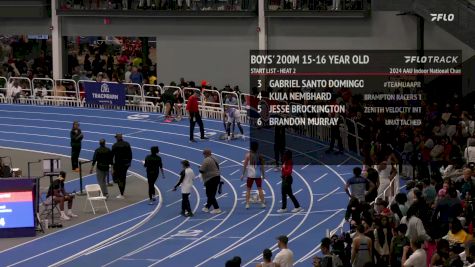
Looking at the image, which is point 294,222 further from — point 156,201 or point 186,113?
point 186,113

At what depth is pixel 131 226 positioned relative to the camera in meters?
30.7

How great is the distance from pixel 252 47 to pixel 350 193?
21.7 metres

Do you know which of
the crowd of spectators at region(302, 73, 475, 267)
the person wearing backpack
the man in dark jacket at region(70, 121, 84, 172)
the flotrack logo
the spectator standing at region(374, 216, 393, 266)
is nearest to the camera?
the person wearing backpack

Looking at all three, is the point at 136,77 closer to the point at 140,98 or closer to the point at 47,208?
the point at 140,98

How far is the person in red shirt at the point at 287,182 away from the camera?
30.4 m

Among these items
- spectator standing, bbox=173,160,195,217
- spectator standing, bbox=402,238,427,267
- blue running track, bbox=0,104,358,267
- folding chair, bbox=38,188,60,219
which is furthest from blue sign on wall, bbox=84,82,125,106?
spectator standing, bbox=402,238,427,267

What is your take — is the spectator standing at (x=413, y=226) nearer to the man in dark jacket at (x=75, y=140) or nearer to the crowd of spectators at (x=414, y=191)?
the crowd of spectators at (x=414, y=191)

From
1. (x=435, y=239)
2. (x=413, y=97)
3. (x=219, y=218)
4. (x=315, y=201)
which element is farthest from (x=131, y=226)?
(x=435, y=239)

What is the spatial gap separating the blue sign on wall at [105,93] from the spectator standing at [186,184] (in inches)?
627

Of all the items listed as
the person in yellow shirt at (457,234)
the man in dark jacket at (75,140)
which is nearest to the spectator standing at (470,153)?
the person in yellow shirt at (457,234)
